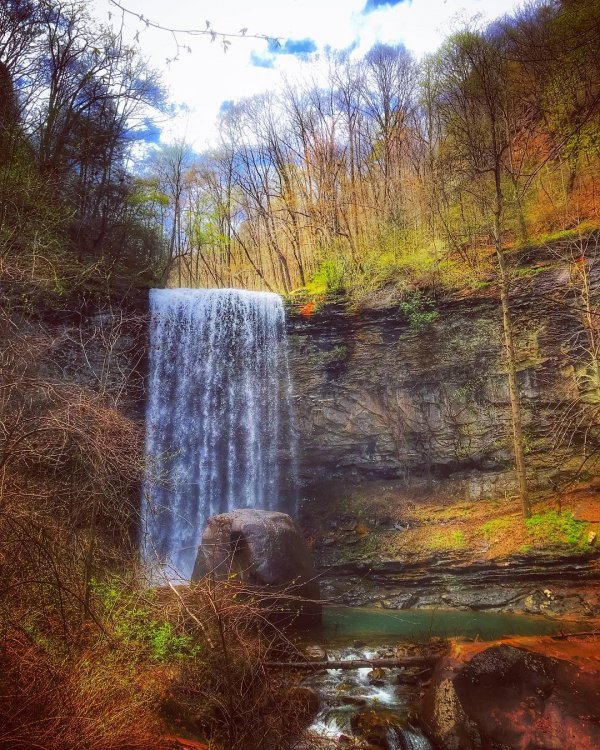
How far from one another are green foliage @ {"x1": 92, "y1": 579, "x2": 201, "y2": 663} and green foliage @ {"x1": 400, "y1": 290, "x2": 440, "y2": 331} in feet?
38.2

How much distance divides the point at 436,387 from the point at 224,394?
7.52 metres

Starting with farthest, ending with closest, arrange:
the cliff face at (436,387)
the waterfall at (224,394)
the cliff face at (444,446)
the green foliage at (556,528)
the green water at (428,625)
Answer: the waterfall at (224,394), the cliff face at (436,387), the cliff face at (444,446), the green foliage at (556,528), the green water at (428,625)

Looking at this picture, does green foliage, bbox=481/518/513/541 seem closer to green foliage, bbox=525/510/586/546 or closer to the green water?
green foliage, bbox=525/510/586/546

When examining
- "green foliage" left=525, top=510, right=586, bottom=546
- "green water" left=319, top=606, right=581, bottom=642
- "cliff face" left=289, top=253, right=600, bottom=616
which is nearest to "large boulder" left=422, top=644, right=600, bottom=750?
"green water" left=319, top=606, right=581, bottom=642

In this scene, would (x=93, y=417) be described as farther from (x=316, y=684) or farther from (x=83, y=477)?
(x=316, y=684)

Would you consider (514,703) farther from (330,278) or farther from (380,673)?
(330,278)

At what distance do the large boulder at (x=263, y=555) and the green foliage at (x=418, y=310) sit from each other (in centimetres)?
824

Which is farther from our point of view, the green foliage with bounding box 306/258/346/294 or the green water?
the green foliage with bounding box 306/258/346/294

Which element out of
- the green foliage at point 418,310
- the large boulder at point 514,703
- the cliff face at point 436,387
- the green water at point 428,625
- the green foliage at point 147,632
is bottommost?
the green water at point 428,625

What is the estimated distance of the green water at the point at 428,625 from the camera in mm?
8008

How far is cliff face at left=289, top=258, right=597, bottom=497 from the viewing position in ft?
42.5

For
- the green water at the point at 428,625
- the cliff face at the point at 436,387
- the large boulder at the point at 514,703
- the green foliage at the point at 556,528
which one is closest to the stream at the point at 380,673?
the green water at the point at 428,625

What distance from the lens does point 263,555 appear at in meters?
8.74

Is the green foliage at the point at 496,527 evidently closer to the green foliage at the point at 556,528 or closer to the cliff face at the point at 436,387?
the green foliage at the point at 556,528
